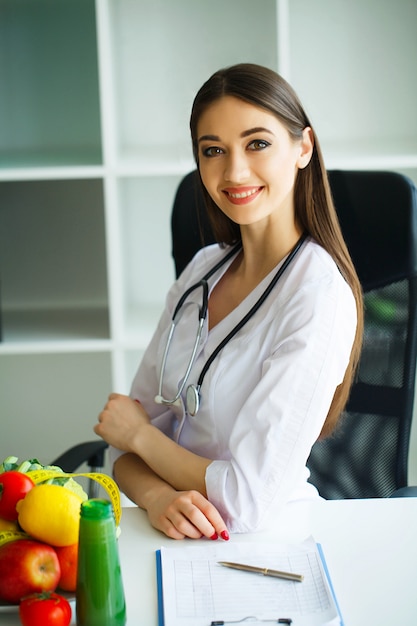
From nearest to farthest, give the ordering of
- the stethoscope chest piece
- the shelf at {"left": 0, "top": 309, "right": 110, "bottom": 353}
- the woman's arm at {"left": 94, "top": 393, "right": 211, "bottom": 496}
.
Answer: the woman's arm at {"left": 94, "top": 393, "right": 211, "bottom": 496}, the stethoscope chest piece, the shelf at {"left": 0, "top": 309, "right": 110, "bottom": 353}

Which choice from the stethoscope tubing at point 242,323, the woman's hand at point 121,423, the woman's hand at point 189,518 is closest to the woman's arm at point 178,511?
the woman's hand at point 189,518

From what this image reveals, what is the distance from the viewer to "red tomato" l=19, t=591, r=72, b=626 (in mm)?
959

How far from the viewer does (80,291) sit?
9.70 ft

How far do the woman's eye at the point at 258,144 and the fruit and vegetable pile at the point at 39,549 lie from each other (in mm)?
759

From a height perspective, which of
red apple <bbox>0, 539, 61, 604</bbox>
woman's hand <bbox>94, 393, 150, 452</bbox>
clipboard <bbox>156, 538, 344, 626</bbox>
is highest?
woman's hand <bbox>94, 393, 150, 452</bbox>

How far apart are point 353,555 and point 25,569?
1.61ft

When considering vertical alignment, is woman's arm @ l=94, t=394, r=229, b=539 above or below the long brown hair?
below

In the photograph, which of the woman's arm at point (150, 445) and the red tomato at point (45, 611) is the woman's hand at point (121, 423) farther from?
the red tomato at point (45, 611)

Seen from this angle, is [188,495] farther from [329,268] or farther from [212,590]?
[329,268]

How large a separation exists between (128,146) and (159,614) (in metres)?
2.03

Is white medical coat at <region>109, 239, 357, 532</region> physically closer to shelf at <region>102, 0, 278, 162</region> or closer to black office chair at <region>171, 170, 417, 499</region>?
black office chair at <region>171, 170, 417, 499</region>

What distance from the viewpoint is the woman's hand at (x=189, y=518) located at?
4.18 feet

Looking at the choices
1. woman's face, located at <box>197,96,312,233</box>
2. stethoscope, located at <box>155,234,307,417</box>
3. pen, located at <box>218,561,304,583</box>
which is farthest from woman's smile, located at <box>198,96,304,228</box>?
pen, located at <box>218,561,304,583</box>

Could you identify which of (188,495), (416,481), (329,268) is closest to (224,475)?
(188,495)
